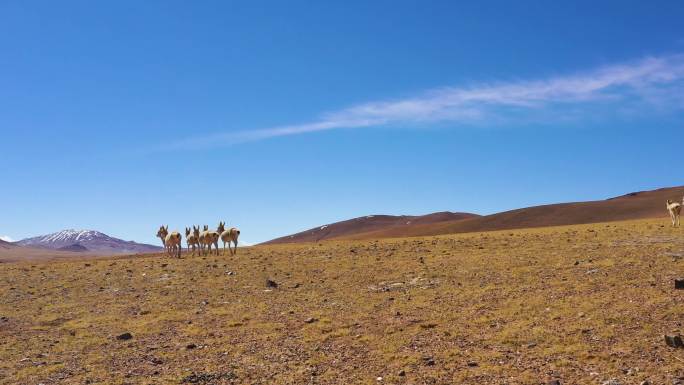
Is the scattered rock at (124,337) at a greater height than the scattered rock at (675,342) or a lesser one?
greater

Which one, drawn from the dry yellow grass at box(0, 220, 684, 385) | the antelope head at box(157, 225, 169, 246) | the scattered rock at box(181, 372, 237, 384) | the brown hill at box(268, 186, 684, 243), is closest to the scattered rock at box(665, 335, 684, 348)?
the dry yellow grass at box(0, 220, 684, 385)

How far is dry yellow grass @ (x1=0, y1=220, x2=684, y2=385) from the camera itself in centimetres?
1155

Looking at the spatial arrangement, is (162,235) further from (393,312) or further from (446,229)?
(446,229)

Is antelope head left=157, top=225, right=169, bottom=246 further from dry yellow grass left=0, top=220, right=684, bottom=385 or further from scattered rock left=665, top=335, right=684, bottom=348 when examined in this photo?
scattered rock left=665, top=335, right=684, bottom=348

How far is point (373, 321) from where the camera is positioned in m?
15.8

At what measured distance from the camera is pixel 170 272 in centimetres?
2823

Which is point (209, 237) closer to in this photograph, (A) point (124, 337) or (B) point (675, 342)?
(A) point (124, 337)

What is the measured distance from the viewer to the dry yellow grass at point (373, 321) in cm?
1155

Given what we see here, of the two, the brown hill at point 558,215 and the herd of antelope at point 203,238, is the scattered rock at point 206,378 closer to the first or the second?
the herd of antelope at point 203,238

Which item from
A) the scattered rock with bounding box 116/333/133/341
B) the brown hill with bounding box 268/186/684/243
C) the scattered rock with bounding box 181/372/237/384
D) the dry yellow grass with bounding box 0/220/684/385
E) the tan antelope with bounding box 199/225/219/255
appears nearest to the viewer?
the scattered rock with bounding box 181/372/237/384

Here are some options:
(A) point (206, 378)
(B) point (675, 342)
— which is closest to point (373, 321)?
(A) point (206, 378)

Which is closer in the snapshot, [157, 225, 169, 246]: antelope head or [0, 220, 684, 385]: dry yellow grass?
[0, 220, 684, 385]: dry yellow grass

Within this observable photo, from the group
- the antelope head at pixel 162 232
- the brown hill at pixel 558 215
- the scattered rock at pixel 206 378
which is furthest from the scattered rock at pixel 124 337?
the brown hill at pixel 558 215

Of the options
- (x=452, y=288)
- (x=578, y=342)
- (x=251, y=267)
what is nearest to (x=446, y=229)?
(x=251, y=267)
